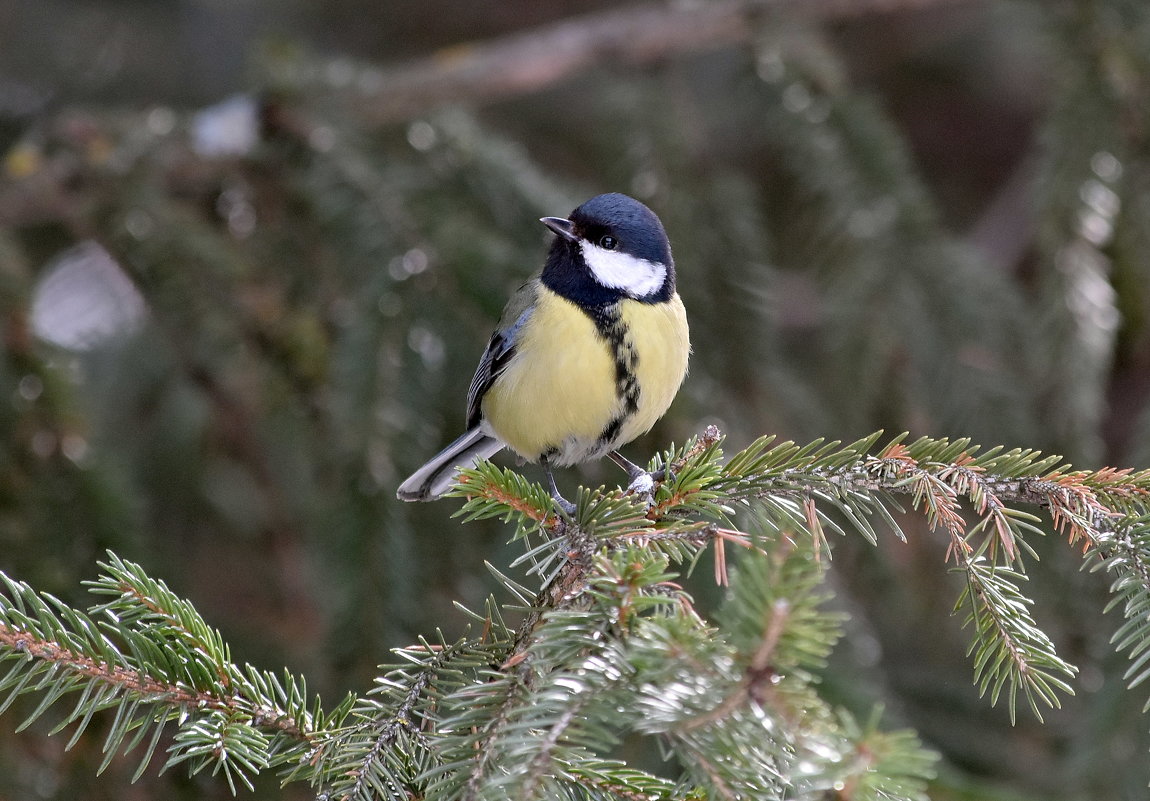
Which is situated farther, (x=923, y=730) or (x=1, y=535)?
(x=923, y=730)

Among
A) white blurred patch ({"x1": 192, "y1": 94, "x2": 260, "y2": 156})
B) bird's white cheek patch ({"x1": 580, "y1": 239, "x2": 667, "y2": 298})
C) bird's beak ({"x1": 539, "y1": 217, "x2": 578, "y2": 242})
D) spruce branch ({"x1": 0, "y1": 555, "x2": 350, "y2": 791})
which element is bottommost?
spruce branch ({"x1": 0, "y1": 555, "x2": 350, "y2": 791})

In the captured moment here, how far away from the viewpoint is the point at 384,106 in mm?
3557

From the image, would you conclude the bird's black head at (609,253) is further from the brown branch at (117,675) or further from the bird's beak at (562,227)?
the brown branch at (117,675)

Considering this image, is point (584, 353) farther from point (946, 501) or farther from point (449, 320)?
point (946, 501)

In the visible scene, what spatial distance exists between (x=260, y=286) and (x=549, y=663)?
199cm

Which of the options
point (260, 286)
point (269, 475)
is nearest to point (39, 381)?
point (260, 286)

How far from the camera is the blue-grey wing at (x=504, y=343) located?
267 centimetres

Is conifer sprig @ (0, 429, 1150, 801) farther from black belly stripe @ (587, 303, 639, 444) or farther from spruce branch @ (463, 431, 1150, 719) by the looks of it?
black belly stripe @ (587, 303, 639, 444)

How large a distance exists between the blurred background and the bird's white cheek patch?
0.19 meters

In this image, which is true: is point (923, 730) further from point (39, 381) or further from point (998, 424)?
point (39, 381)

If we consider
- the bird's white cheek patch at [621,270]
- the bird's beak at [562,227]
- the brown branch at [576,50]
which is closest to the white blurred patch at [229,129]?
the brown branch at [576,50]

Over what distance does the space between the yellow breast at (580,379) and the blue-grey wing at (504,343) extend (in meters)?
0.02

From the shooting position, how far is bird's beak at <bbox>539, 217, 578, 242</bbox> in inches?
106

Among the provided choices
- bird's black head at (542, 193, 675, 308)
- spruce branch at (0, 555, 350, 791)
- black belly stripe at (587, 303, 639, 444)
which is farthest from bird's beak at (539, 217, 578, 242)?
spruce branch at (0, 555, 350, 791)
